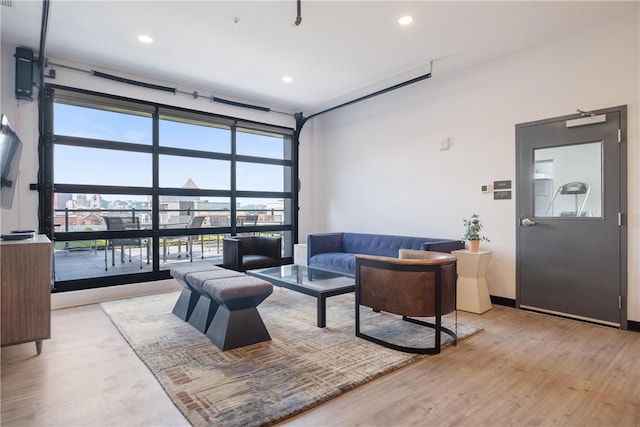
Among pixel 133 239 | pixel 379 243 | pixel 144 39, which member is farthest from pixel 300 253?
pixel 144 39

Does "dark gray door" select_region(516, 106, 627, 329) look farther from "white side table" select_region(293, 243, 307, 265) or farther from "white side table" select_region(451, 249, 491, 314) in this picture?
"white side table" select_region(293, 243, 307, 265)

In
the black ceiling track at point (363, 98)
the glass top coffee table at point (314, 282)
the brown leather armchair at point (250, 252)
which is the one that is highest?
the black ceiling track at point (363, 98)

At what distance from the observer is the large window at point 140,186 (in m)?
4.17

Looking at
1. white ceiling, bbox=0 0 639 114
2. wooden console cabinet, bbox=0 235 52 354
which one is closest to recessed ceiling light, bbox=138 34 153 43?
white ceiling, bbox=0 0 639 114

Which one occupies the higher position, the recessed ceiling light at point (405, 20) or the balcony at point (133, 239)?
the recessed ceiling light at point (405, 20)

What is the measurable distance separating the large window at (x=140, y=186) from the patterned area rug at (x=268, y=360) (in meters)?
1.12

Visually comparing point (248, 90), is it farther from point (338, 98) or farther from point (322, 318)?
point (322, 318)

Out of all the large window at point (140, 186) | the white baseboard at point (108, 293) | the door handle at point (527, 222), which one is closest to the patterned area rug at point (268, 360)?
the white baseboard at point (108, 293)

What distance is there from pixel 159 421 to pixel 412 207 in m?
4.12

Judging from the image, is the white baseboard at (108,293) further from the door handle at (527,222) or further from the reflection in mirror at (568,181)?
the reflection in mirror at (568,181)

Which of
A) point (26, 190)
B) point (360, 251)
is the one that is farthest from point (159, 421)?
point (360, 251)

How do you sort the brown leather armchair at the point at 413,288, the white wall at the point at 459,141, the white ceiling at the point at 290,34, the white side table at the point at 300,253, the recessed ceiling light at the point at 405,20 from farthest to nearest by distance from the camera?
the white side table at the point at 300,253, the white wall at the point at 459,141, the recessed ceiling light at the point at 405,20, the white ceiling at the point at 290,34, the brown leather armchair at the point at 413,288

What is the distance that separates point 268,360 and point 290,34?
313 cm

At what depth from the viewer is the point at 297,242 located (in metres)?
6.35
